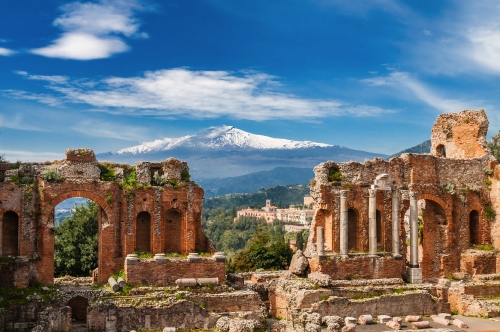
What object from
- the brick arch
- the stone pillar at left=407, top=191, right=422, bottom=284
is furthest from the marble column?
the brick arch

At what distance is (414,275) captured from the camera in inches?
1325

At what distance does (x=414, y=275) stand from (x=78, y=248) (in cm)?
2185

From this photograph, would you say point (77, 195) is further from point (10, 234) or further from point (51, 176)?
point (10, 234)

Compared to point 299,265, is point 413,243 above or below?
above

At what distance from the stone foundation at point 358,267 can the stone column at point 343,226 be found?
1.63 feet

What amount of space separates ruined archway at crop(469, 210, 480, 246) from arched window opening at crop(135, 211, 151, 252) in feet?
68.8

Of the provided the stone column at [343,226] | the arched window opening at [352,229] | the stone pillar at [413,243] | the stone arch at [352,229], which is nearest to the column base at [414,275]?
the stone pillar at [413,243]

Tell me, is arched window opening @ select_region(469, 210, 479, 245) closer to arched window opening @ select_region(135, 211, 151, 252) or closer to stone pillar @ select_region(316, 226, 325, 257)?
stone pillar @ select_region(316, 226, 325, 257)

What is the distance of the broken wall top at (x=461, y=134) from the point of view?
38.2m

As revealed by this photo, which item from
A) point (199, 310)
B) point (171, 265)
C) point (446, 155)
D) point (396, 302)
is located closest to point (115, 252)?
point (171, 265)

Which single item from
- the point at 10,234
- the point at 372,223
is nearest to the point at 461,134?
the point at 372,223

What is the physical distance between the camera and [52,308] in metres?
25.2

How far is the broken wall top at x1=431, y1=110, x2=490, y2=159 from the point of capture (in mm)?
38188

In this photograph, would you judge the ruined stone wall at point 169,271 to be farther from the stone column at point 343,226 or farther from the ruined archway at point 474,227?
the ruined archway at point 474,227
